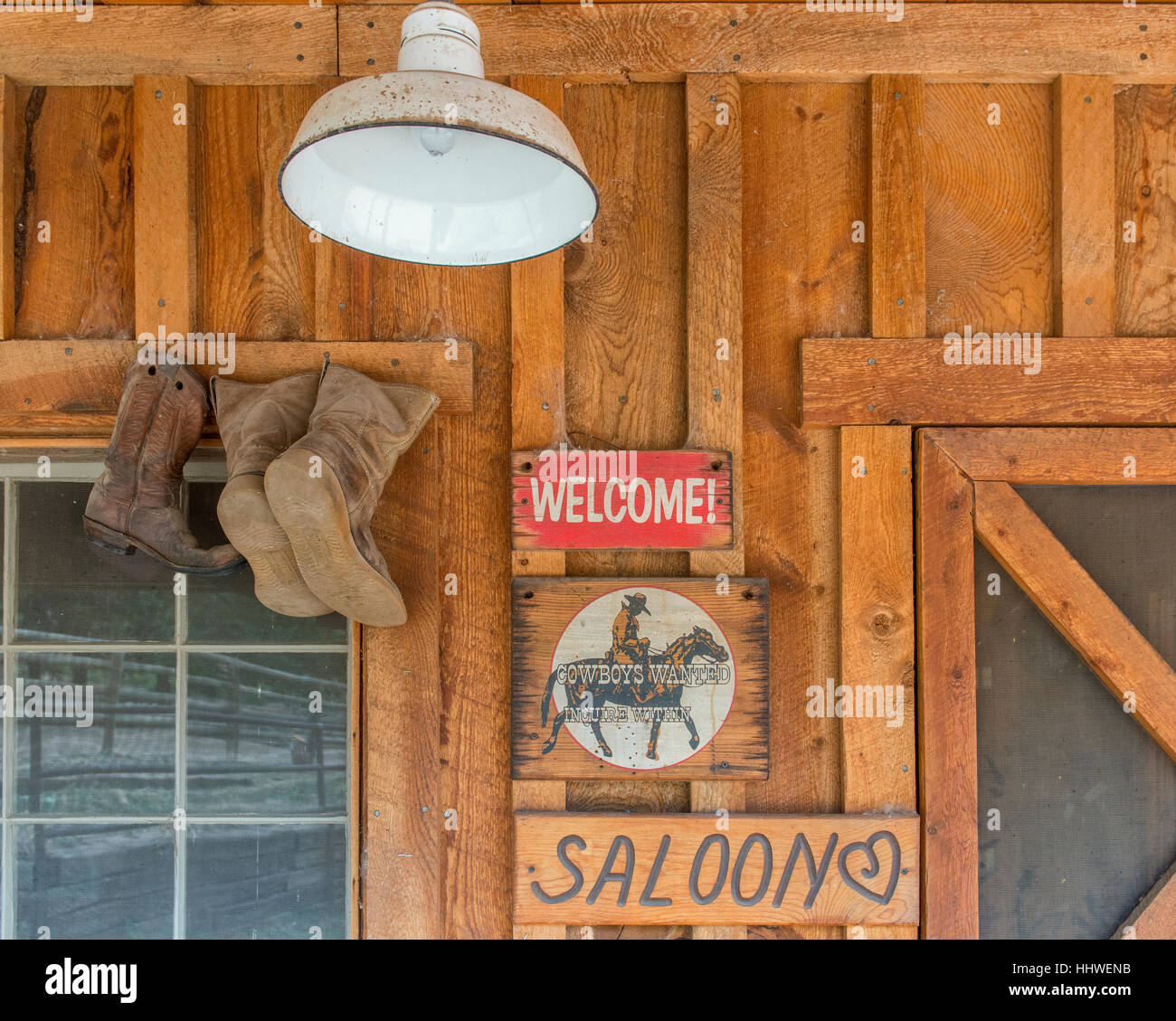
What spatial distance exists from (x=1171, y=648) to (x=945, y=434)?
0.84 m

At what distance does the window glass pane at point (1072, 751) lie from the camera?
2.17m

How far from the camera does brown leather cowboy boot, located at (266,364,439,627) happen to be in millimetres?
1694

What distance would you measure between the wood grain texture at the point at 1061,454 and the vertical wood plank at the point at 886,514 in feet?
0.50

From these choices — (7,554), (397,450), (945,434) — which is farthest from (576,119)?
(7,554)

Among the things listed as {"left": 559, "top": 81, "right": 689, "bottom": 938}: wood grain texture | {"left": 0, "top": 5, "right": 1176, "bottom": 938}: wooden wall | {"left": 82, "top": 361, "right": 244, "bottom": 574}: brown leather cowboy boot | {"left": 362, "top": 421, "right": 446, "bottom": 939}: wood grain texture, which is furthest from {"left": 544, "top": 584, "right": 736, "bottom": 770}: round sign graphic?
{"left": 82, "top": 361, "right": 244, "bottom": 574}: brown leather cowboy boot

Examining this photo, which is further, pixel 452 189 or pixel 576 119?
pixel 576 119

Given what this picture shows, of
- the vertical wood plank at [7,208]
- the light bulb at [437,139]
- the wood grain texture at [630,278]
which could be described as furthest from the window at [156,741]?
the light bulb at [437,139]

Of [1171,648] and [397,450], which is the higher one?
[397,450]

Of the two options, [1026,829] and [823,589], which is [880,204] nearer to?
[823,589]

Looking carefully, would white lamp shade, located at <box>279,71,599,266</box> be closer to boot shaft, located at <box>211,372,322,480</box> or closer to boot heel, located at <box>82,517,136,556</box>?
boot shaft, located at <box>211,372,322,480</box>

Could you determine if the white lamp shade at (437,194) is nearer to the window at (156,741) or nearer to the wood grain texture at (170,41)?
the wood grain texture at (170,41)

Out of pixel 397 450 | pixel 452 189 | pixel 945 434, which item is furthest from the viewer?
pixel 945 434

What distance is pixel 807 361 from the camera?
216cm

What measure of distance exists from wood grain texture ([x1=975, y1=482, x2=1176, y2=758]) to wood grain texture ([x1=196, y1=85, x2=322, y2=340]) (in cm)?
187
